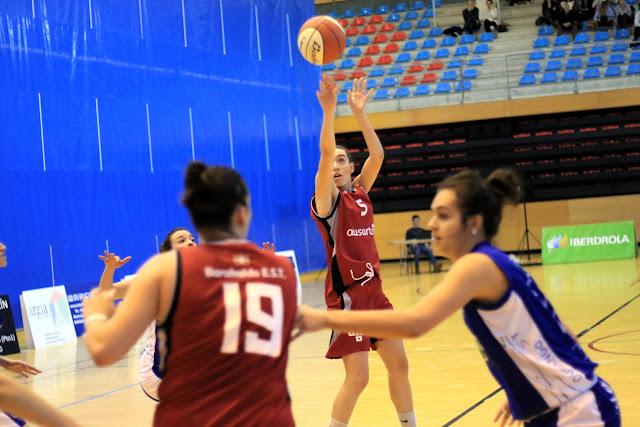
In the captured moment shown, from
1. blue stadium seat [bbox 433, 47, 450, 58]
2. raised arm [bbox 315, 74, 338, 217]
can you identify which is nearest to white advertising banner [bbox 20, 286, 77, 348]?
raised arm [bbox 315, 74, 338, 217]

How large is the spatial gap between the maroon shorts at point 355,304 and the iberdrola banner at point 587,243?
12488 mm

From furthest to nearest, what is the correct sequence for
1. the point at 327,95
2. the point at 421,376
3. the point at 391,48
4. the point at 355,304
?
the point at 391,48
the point at 421,376
the point at 355,304
the point at 327,95

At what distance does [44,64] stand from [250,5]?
19.9 feet

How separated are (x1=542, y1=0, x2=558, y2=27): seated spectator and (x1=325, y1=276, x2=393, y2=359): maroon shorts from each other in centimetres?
1713

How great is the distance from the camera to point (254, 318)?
204cm

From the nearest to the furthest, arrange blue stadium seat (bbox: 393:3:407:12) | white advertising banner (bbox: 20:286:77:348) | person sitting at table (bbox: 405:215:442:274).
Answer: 1. white advertising banner (bbox: 20:286:77:348)
2. person sitting at table (bbox: 405:215:442:274)
3. blue stadium seat (bbox: 393:3:407:12)

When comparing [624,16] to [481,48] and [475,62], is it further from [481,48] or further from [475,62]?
[475,62]

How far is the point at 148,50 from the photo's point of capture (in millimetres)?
13375

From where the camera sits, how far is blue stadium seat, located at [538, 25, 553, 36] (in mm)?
19766

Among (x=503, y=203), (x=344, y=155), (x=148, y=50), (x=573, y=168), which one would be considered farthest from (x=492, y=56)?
(x=503, y=203)

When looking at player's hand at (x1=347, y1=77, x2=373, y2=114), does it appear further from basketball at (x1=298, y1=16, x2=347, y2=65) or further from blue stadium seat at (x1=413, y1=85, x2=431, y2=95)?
blue stadium seat at (x1=413, y1=85, x2=431, y2=95)

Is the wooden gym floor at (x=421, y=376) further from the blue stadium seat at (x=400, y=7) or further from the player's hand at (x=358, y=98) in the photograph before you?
the blue stadium seat at (x=400, y=7)

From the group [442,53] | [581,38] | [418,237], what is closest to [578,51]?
[581,38]

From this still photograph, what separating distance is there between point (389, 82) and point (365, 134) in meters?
14.9
